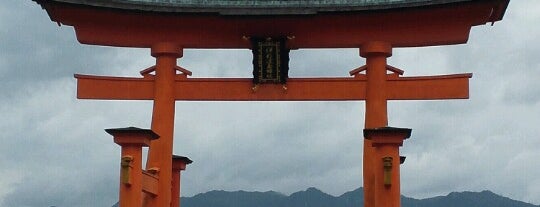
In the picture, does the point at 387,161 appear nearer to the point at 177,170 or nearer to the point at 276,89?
the point at 276,89

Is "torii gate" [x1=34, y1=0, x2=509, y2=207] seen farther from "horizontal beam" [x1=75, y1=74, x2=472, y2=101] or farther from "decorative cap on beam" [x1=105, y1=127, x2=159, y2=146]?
"decorative cap on beam" [x1=105, y1=127, x2=159, y2=146]

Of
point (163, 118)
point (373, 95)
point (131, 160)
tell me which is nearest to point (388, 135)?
point (373, 95)

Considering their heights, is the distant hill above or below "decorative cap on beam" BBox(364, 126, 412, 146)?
below

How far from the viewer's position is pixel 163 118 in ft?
37.7

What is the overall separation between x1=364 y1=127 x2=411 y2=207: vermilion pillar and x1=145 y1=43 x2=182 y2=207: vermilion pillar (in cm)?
325

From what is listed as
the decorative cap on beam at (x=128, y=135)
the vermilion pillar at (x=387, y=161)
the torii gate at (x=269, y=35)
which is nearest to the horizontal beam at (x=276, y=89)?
the torii gate at (x=269, y=35)

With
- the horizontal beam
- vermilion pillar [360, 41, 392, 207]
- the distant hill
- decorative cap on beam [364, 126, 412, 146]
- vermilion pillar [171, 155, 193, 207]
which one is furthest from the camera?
the distant hill

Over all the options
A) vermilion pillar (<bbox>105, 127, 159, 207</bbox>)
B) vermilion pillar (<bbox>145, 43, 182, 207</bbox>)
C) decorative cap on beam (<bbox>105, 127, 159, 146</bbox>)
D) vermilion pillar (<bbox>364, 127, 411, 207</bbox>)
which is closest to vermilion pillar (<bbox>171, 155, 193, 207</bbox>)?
vermilion pillar (<bbox>145, 43, 182, 207</bbox>)

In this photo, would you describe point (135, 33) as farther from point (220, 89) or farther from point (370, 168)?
point (370, 168)

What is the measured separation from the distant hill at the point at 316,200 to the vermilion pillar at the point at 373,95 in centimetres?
12144

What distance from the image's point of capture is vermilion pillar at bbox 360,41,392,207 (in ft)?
37.0

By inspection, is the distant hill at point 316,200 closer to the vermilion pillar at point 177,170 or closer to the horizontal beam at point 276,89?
the vermilion pillar at point 177,170

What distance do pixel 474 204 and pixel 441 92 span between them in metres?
142

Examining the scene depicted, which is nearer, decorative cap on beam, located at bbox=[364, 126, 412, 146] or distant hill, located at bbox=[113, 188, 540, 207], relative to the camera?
decorative cap on beam, located at bbox=[364, 126, 412, 146]
